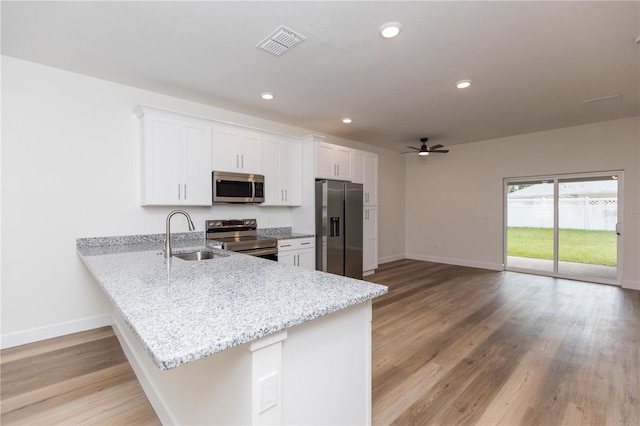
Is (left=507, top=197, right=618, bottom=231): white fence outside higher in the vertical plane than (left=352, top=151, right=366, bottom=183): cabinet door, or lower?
lower

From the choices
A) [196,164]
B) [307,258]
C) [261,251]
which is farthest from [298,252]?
[196,164]

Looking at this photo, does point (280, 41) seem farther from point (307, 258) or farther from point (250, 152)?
point (307, 258)

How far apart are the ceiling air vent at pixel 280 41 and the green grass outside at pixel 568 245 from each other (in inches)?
221

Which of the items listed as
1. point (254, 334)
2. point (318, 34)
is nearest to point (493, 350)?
point (254, 334)

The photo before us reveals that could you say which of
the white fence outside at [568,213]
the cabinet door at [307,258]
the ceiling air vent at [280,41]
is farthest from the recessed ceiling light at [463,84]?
the white fence outside at [568,213]

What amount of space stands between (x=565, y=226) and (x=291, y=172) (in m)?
5.03

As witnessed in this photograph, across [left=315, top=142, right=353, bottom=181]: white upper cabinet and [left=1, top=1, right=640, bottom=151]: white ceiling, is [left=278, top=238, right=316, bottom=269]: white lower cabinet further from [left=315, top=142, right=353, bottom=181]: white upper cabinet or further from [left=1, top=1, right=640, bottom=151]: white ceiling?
[left=1, top=1, right=640, bottom=151]: white ceiling

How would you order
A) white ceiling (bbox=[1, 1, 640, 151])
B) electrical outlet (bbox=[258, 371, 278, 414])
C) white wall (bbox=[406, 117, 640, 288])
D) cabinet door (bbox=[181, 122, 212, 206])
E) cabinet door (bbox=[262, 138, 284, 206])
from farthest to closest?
white wall (bbox=[406, 117, 640, 288]), cabinet door (bbox=[262, 138, 284, 206]), cabinet door (bbox=[181, 122, 212, 206]), white ceiling (bbox=[1, 1, 640, 151]), electrical outlet (bbox=[258, 371, 278, 414])

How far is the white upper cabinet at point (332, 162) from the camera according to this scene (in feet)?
15.3

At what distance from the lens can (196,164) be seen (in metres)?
3.57

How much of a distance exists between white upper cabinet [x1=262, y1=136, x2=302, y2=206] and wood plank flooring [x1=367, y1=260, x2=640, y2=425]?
205 cm

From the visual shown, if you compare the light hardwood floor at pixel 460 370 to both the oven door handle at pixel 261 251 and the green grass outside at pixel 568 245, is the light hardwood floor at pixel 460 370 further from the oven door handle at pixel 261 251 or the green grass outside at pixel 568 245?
the oven door handle at pixel 261 251

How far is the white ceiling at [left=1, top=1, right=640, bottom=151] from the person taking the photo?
6.82 feet

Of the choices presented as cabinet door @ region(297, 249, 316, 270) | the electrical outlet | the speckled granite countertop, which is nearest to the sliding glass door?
cabinet door @ region(297, 249, 316, 270)
